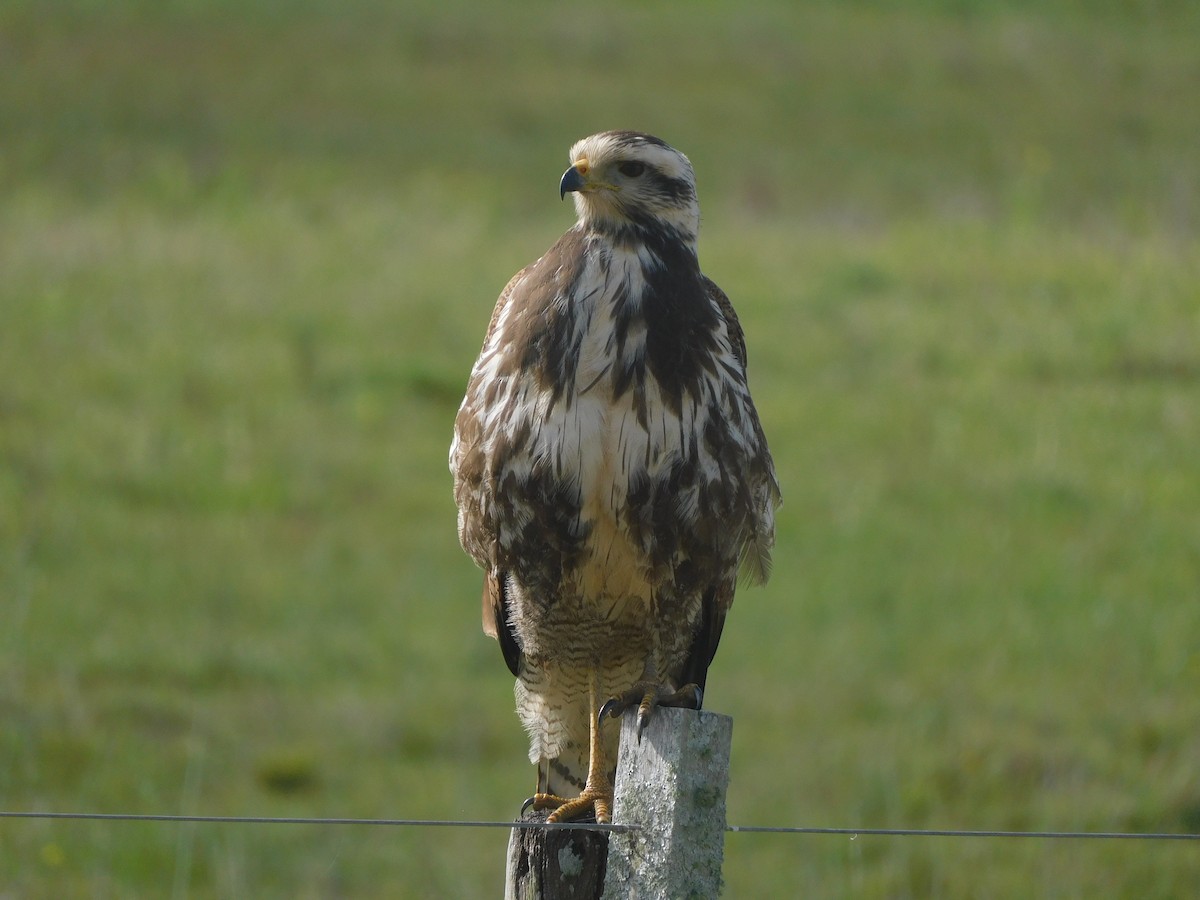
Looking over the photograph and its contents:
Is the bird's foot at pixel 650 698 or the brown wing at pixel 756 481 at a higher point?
the brown wing at pixel 756 481

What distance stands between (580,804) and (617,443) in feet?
3.19

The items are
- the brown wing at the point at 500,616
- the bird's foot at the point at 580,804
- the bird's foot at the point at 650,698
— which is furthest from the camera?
the brown wing at the point at 500,616

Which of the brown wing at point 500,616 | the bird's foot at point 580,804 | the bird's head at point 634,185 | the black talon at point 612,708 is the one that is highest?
the bird's head at point 634,185

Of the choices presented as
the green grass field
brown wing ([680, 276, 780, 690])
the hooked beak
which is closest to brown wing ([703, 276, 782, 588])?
brown wing ([680, 276, 780, 690])

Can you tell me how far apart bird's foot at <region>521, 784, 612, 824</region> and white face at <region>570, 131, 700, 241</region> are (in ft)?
4.63

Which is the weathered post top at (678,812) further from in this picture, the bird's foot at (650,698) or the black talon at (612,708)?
the black talon at (612,708)

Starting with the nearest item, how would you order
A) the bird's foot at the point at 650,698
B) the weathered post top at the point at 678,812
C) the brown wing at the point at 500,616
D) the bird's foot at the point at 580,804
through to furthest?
the weathered post top at the point at 678,812, the bird's foot at the point at 650,698, the bird's foot at the point at 580,804, the brown wing at the point at 500,616

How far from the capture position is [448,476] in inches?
432

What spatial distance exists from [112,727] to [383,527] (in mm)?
2619

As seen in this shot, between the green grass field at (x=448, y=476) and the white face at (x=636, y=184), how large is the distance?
2022 millimetres

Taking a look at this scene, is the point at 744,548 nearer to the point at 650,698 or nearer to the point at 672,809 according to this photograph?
the point at 650,698

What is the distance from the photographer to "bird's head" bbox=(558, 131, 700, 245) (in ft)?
14.7

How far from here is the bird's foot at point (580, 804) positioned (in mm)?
4523

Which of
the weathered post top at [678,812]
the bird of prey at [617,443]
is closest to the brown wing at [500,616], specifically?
the bird of prey at [617,443]
